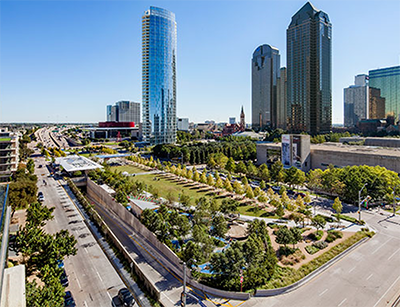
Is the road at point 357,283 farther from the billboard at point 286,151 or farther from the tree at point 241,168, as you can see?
the billboard at point 286,151

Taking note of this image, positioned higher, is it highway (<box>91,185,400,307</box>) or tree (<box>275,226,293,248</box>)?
tree (<box>275,226,293,248</box>)

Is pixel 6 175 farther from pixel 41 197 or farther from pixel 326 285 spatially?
pixel 326 285

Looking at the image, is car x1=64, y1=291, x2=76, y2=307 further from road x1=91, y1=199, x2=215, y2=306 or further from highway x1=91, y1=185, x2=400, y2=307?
highway x1=91, y1=185, x2=400, y2=307

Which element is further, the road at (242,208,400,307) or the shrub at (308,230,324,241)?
the shrub at (308,230,324,241)

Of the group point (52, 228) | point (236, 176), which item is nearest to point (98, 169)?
point (52, 228)

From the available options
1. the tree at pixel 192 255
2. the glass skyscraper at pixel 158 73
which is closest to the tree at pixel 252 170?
the tree at pixel 192 255

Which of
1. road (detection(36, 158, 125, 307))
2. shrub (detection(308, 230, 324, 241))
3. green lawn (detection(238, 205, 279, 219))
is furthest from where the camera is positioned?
green lawn (detection(238, 205, 279, 219))

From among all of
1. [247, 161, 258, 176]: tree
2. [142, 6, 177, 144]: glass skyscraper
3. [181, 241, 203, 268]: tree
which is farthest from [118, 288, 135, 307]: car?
[142, 6, 177, 144]: glass skyscraper
